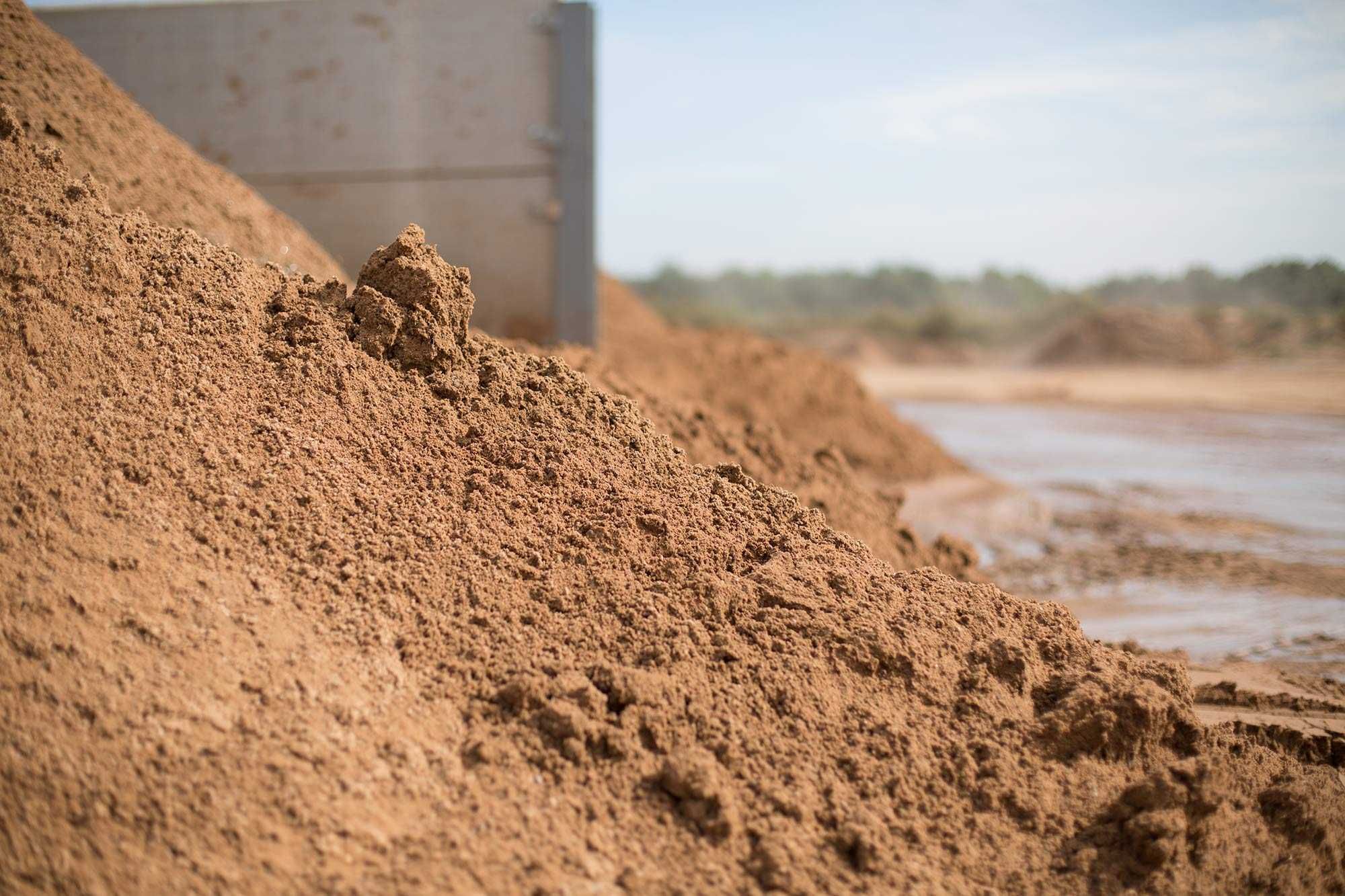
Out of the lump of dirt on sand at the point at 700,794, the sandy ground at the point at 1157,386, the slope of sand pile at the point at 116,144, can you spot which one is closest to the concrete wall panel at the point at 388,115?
the slope of sand pile at the point at 116,144

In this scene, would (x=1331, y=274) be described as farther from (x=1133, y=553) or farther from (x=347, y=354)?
(x=347, y=354)

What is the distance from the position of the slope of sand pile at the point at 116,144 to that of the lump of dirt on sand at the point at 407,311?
1.22m

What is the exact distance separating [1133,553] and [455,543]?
18.0 ft

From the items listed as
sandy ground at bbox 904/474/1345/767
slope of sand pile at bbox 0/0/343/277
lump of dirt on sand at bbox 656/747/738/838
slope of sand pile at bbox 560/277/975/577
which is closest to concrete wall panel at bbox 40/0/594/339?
slope of sand pile at bbox 560/277/975/577

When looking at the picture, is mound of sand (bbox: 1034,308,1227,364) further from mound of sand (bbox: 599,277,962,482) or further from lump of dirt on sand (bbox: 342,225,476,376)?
lump of dirt on sand (bbox: 342,225,476,376)

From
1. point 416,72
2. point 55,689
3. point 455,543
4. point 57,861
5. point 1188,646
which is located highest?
point 416,72

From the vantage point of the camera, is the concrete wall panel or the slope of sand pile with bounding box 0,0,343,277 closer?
the slope of sand pile with bounding box 0,0,343,277

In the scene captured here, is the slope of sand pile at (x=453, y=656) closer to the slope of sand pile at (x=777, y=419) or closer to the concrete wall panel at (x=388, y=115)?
the slope of sand pile at (x=777, y=419)

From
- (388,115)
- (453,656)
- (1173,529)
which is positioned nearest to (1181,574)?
(1173,529)

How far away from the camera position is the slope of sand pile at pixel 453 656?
6.57 ft

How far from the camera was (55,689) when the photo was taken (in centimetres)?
201

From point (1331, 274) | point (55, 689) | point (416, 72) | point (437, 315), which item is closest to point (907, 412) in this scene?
point (1331, 274)

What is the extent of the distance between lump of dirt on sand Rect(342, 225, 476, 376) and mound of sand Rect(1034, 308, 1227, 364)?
82.8ft

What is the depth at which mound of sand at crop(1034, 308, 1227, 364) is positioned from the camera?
2508cm
